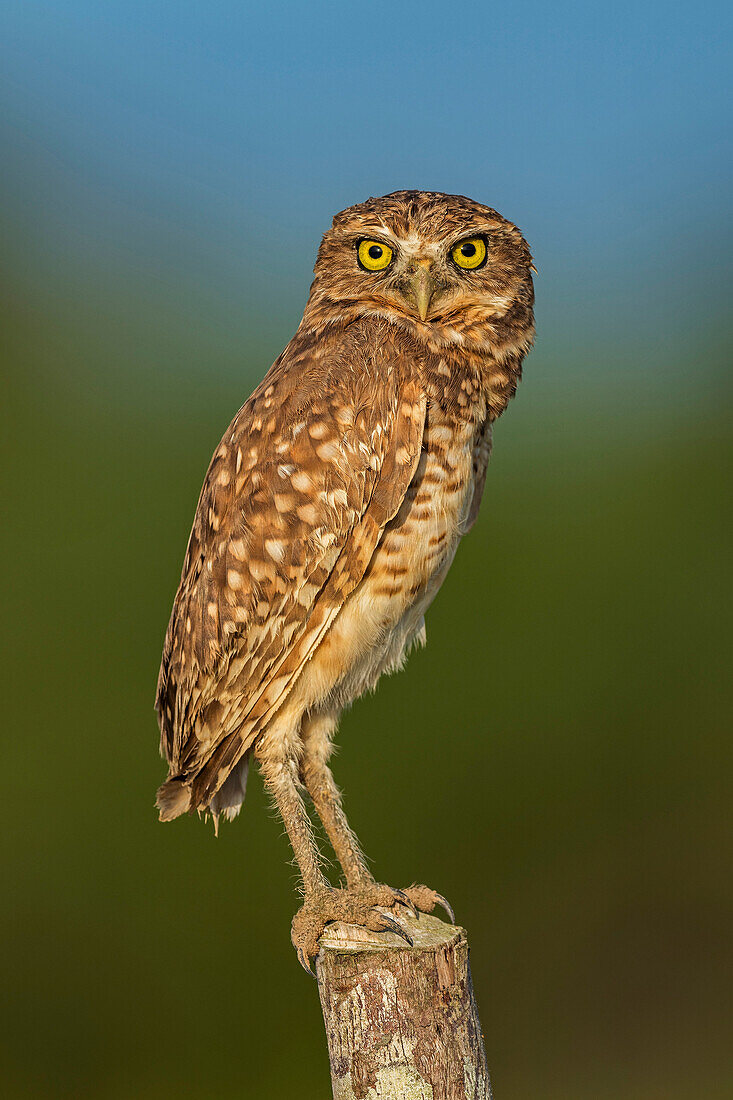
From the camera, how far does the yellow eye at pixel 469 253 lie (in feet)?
8.49

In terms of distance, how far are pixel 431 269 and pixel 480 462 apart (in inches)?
21.0

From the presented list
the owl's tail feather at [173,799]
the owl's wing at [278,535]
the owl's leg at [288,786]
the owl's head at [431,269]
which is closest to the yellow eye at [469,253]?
the owl's head at [431,269]

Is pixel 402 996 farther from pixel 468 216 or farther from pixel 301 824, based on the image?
pixel 468 216

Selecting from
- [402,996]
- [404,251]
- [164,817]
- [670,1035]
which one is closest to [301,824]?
[164,817]

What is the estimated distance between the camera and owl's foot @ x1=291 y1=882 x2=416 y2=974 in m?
2.42

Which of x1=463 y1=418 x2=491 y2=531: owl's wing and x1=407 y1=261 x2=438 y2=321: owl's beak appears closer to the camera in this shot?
x1=407 y1=261 x2=438 y2=321: owl's beak

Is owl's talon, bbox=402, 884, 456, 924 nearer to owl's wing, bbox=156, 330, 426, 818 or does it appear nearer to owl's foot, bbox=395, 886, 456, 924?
owl's foot, bbox=395, 886, 456, 924

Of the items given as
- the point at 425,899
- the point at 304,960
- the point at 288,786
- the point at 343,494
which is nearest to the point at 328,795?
the point at 288,786

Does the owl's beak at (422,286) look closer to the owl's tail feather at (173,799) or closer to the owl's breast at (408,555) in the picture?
the owl's breast at (408,555)

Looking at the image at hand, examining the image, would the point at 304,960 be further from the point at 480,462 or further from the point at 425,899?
the point at 480,462

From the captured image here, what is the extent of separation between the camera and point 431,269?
255cm

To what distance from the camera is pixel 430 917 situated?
251cm

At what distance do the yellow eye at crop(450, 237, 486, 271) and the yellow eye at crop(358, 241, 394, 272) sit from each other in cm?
17

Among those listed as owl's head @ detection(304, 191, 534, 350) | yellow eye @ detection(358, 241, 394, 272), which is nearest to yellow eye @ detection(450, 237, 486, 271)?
owl's head @ detection(304, 191, 534, 350)
